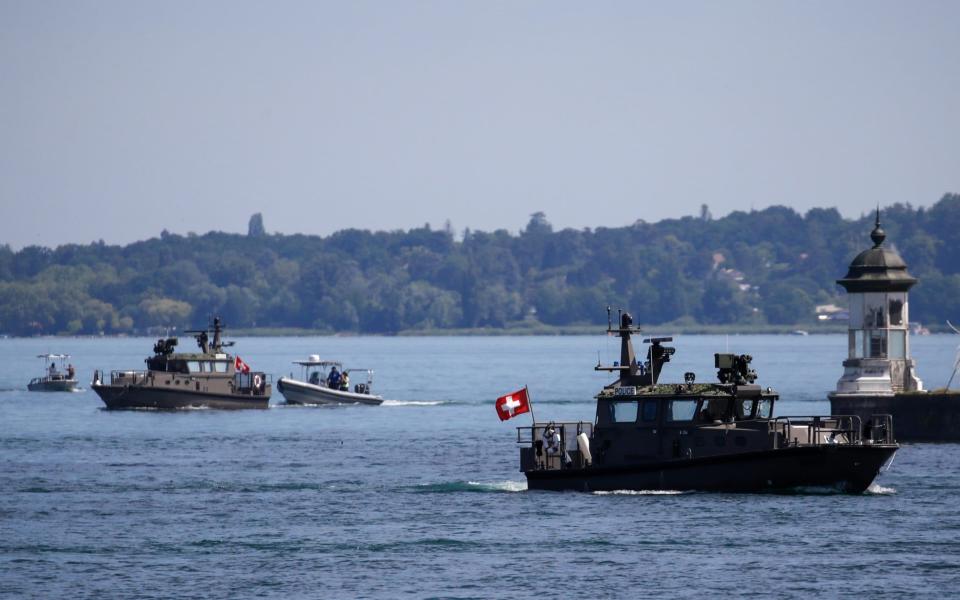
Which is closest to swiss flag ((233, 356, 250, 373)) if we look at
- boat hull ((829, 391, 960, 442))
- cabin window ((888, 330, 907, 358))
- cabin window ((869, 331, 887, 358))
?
boat hull ((829, 391, 960, 442))

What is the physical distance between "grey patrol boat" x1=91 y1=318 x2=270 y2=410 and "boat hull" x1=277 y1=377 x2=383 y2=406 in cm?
518

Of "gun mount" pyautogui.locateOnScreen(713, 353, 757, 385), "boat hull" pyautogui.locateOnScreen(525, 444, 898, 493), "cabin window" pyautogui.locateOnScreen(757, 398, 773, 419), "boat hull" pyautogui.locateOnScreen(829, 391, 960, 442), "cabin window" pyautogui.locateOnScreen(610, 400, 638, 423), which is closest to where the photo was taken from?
"boat hull" pyautogui.locateOnScreen(525, 444, 898, 493)

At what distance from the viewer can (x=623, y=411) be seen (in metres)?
49.7

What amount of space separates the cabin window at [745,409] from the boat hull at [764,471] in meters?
1.26

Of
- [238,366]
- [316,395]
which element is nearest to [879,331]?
[238,366]

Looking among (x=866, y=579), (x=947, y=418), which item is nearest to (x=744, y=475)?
(x=866, y=579)

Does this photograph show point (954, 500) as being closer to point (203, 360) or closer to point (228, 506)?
point (228, 506)

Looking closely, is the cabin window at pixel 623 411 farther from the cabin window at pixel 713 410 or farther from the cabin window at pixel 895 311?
the cabin window at pixel 895 311

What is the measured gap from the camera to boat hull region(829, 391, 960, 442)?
6600cm

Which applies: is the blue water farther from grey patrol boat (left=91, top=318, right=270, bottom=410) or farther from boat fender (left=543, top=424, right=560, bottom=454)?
grey patrol boat (left=91, top=318, right=270, bottom=410)

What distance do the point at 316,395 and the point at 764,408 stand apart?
192 feet

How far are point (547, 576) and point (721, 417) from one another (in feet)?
37.5

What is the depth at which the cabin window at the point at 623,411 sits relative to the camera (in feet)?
163

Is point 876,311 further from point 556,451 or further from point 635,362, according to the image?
point 556,451
